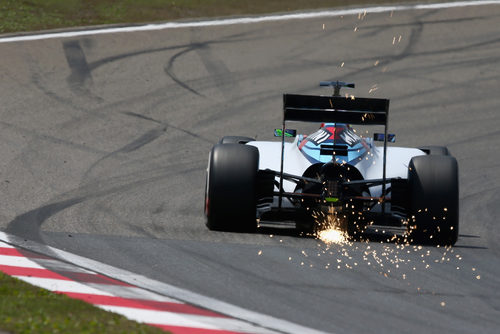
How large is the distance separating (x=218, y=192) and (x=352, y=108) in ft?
5.58

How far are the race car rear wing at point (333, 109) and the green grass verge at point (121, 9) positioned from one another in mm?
12516

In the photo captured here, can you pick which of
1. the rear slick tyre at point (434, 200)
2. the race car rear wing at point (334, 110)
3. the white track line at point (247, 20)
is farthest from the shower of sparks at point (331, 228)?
the white track line at point (247, 20)

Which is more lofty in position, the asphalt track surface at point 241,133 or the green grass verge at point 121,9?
the green grass verge at point 121,9

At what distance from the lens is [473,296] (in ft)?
28.5

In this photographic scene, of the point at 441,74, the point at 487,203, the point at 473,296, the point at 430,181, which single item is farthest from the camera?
the point at 441,74

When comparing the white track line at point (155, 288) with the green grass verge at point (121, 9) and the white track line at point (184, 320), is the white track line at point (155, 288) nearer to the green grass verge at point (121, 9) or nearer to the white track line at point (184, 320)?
the white track line at point (184, 320)

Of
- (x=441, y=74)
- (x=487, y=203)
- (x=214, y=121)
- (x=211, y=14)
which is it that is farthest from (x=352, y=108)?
(x=211, y=14)

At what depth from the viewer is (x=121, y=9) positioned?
78.6 ft

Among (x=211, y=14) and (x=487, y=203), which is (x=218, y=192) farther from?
(x=211, y=14)

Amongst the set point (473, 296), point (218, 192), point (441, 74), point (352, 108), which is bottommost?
point (473, 296)

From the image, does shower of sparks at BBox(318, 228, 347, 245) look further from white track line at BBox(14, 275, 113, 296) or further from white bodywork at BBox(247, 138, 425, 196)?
white track line at BBox(14, 275, 113, 296)

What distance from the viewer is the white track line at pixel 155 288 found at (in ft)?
24.8

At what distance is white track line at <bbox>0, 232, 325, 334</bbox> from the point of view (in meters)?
7.56

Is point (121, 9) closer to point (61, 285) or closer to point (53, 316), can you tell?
point (61, 285)
